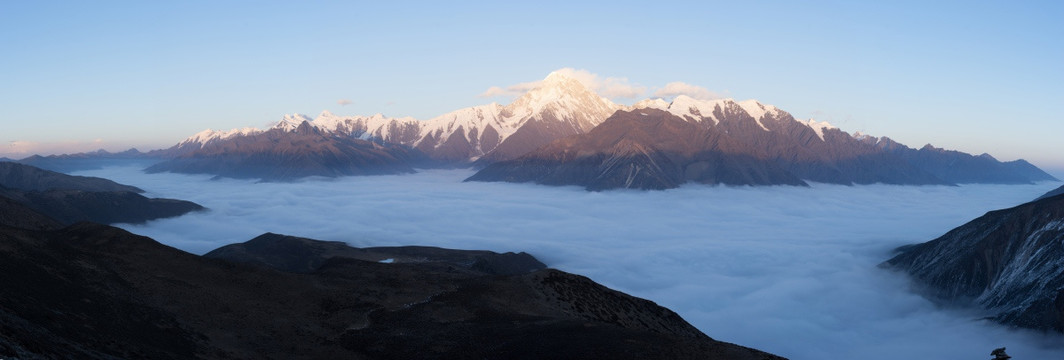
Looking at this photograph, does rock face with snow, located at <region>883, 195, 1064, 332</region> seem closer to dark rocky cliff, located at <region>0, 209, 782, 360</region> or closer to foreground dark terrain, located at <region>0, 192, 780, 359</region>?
foreground dark terrain, located at <region>0, 192, 780, 359</region>

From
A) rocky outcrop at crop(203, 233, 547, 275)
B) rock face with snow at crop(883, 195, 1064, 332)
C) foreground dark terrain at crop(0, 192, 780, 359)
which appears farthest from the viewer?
rocky outcrop at crop(203, 233, 547, 275)

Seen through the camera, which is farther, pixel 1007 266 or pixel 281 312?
pixel 1007 266

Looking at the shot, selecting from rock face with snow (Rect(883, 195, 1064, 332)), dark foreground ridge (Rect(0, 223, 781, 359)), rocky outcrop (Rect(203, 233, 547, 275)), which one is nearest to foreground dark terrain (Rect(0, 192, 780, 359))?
dark foreground ridge (Rect(0, 223, 781, 359))

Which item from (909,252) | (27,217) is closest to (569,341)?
(27,217)

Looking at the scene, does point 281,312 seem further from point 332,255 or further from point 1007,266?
point 1007,266

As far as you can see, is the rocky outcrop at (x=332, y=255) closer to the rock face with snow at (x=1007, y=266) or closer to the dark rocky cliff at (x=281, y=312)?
the dark rocky cliff at (x=281, y=312)

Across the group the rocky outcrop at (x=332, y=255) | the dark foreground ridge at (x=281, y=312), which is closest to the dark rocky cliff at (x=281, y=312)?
→ the dark foreground ridge at (x=281, y=312)

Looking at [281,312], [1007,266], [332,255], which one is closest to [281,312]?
[281,312]
